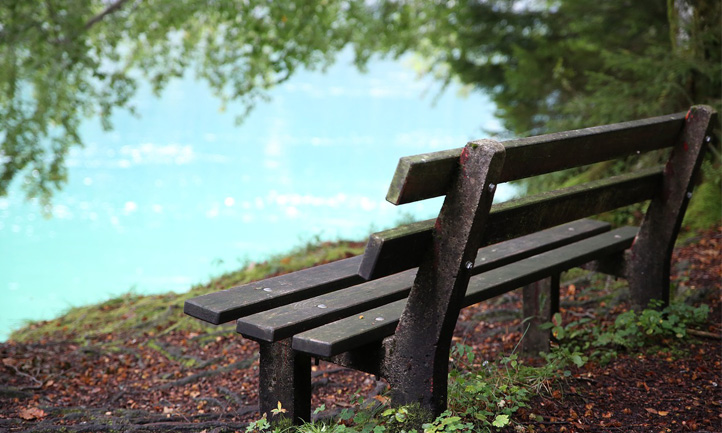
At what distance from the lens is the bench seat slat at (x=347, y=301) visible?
2422 mm

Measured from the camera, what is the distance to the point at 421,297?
2434 millimetres

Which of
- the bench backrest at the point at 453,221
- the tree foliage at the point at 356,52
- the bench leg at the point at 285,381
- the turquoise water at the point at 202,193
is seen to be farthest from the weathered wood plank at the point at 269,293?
the turquoise water at the point at 202,193

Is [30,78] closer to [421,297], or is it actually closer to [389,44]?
[389,44]

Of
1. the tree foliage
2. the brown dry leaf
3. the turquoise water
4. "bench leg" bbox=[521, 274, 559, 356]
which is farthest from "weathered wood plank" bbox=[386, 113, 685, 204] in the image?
the turquoise water

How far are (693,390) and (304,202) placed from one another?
19.5 m

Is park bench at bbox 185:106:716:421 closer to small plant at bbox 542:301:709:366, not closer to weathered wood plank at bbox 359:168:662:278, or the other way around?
weathered wood plank at bbox 359:168:662:278

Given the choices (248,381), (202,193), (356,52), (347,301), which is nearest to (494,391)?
(347,301)

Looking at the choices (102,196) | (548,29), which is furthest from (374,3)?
(102,196)

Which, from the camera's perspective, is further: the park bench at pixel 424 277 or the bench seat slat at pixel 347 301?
the bench seat slat at pixel 347 301

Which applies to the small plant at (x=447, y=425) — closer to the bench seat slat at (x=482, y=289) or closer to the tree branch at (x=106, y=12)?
the bench seat slat at (x=482, y=289)

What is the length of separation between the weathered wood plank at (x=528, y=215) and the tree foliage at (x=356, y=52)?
2.46 meters

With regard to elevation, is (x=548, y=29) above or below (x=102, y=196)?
below

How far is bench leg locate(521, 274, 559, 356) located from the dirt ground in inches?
9.7

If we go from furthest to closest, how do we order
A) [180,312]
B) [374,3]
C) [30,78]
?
[374,3] → [30,78] → [180,312]
